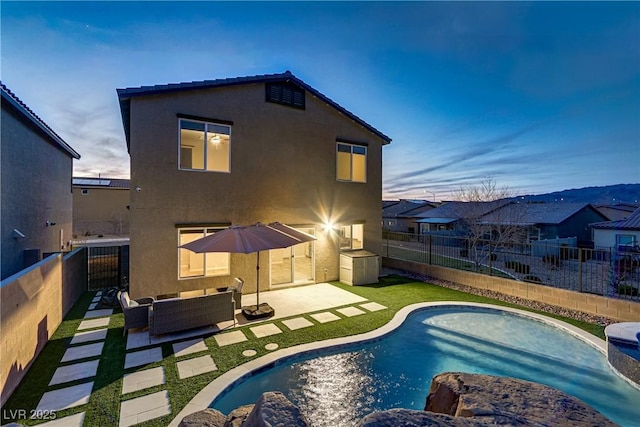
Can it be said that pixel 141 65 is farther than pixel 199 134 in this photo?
Yes

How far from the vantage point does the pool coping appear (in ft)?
→ 15.6

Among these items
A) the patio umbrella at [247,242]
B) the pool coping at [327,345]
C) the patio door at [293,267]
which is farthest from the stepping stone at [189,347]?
the patio door at [293,267]

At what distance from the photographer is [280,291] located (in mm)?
11602

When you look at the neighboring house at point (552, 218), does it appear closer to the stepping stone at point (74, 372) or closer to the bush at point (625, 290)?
the bush at point (625, 290)

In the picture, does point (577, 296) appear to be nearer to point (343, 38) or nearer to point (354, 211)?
point (354, 211)

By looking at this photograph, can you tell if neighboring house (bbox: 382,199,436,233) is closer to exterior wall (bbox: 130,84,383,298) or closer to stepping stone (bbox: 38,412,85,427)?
exterior wall (bbox: 130,84,383,298)

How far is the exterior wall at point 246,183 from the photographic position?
9352 mm

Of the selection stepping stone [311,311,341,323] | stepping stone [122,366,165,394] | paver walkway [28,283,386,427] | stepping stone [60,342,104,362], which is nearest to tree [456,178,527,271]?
paver walkway [28,283,386,427]

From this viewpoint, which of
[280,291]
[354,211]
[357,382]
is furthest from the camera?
[354,211]

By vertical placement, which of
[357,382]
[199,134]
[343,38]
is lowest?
[357,382]

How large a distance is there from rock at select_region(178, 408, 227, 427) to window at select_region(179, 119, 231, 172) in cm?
875

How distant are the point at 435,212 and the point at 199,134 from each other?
135 feet

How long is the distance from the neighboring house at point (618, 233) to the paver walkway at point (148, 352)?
28809 mm

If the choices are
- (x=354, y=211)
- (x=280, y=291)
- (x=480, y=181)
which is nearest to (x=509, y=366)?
(x=280, y=291)
